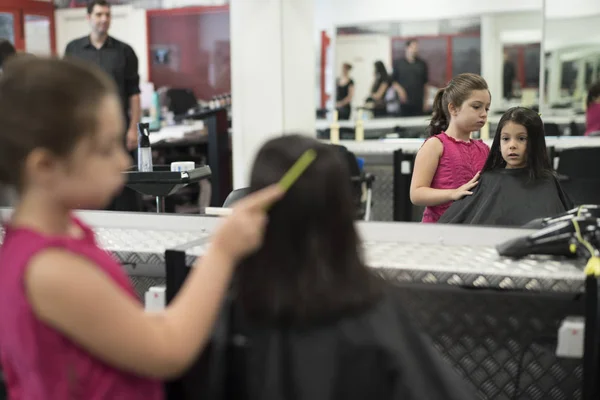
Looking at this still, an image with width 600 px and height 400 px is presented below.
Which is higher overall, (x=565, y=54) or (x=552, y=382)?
(x=565, y=54)

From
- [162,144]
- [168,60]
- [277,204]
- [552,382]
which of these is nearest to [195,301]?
[277,204]

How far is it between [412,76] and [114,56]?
3.74 metres

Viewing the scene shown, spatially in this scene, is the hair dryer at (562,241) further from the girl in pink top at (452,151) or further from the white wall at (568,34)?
the white wall at (568,34)

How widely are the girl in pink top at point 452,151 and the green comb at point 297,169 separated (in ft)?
4.14

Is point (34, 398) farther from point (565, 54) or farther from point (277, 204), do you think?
point (565, 54)

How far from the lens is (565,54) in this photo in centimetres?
567

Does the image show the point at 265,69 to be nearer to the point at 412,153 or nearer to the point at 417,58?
the point at 412,153

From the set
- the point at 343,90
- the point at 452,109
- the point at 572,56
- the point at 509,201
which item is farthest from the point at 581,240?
the point at 343,90

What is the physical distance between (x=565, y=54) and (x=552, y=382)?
4.30 m

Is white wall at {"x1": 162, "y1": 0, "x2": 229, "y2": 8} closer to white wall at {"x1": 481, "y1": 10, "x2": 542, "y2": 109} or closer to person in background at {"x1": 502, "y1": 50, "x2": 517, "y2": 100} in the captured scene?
white wall at {"x1": 481, "y1": 10, "x2": 542, "y2": 109}

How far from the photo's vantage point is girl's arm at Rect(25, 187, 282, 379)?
3.05ft

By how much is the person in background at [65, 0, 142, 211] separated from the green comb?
64.4 inches

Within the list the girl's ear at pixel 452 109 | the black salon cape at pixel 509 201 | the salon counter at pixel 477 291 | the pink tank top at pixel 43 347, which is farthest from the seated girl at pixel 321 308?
the girl's ear at pixel 452 109

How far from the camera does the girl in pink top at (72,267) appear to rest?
940 mm
